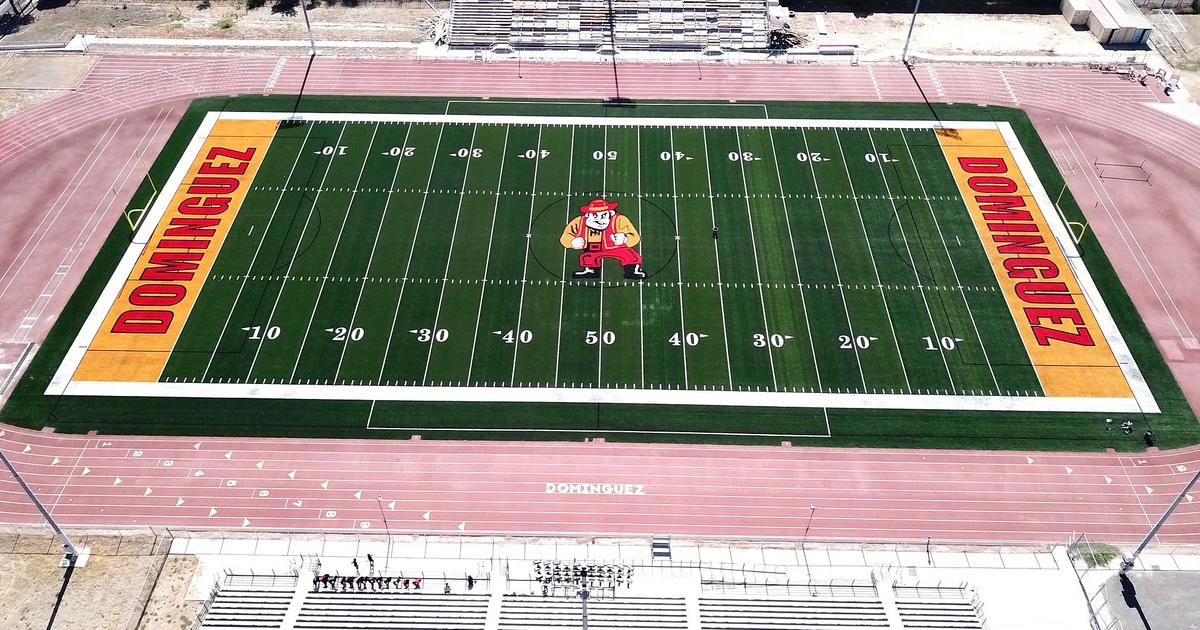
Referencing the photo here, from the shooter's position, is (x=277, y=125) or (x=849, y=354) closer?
(x=849, y=354)

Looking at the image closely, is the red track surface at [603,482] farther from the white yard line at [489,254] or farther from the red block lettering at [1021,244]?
the white yard line at [489,254]

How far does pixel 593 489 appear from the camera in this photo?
37438mm

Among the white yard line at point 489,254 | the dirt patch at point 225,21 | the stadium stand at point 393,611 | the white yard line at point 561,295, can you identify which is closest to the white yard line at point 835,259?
the white yard line at point 561,295

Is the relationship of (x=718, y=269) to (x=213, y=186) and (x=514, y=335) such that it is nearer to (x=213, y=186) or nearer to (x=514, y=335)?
(x=514, y=335)

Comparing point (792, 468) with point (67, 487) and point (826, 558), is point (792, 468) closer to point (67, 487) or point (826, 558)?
point (826, 558)

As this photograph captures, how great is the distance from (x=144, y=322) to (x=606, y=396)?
26.4 m

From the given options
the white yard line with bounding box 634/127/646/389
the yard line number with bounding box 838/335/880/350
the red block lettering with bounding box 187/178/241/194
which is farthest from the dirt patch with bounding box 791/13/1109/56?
the red block lettering with bounding box 187/178/241/194

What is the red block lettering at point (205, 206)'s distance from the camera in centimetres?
5012

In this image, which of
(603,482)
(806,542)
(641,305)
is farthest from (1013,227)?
(603,482)

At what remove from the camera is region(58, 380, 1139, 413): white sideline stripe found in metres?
40.4

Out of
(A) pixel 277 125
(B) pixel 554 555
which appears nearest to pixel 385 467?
(B) pixel 554 555

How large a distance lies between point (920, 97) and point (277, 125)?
154 feet

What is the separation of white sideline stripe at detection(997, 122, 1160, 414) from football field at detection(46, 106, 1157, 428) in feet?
0.44

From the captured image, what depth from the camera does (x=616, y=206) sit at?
5050 centimetres
